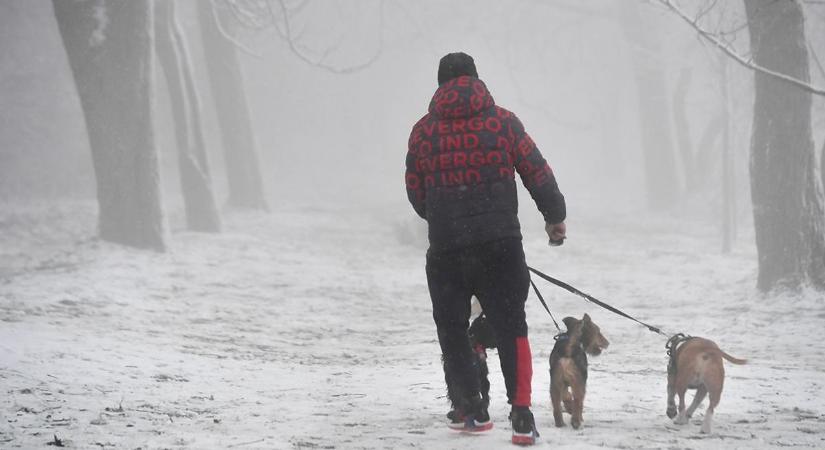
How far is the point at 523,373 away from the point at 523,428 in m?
0.30

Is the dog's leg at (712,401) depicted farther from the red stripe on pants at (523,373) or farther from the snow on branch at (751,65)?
the snow on branch at (751,65)

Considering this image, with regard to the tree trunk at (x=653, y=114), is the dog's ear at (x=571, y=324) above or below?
below

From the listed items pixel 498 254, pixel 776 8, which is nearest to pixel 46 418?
pixel 498 254

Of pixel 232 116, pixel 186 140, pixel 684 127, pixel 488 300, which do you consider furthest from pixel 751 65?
pixel 684 127

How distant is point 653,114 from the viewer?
27.1 meters

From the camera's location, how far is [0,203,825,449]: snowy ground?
171 inches

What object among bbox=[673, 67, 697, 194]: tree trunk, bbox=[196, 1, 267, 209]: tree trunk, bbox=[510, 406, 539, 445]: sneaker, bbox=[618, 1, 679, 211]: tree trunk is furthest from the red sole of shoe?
bbox=[618, 1, 679, 211]: tree trunk

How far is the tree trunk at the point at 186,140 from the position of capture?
16906mm

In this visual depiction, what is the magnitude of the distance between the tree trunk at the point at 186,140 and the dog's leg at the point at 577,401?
45.6 feet

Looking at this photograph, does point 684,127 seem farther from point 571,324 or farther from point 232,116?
point 571,324

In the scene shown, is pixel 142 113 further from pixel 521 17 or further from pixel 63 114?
pixel 521 17

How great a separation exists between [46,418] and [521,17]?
35089mm

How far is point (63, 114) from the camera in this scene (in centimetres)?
3178

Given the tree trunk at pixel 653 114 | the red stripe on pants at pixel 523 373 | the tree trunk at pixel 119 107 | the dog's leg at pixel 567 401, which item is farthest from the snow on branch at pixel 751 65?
the tree trunk at pixel 653 114
